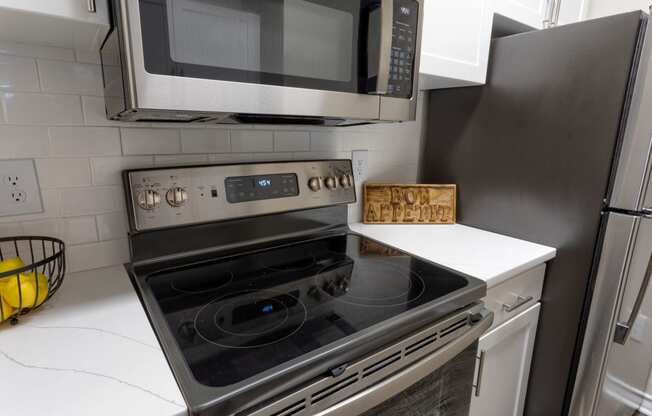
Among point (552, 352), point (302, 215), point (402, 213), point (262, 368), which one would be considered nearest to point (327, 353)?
point (262, 368)

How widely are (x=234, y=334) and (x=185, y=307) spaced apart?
16 centimetres

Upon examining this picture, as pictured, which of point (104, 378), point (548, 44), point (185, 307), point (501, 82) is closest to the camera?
point (104, 378)

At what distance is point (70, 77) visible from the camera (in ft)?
2.60

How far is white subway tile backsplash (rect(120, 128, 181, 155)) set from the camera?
2.88 feet

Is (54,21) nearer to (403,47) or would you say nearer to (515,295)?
(403,47)

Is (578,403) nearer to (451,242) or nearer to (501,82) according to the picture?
(451,242)

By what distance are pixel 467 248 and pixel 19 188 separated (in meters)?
1.18

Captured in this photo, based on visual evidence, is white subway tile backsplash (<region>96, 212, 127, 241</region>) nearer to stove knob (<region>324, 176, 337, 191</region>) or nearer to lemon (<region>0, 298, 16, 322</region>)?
lemon (<region>0, 298, 16, 322</region>)

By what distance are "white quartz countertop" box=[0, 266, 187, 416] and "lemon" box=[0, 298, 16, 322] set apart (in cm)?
3

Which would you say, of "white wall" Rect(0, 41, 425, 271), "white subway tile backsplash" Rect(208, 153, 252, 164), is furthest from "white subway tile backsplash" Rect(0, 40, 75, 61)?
"white subway tile backsplash" Rect(208, 153, 252, 164)

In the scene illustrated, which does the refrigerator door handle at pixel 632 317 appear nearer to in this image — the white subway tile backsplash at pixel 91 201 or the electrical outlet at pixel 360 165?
the electrical outlet at pixel 360 165

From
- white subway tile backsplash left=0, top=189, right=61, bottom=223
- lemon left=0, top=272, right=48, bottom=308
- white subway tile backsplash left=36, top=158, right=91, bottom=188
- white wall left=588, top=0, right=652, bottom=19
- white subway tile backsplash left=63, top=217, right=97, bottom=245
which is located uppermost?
white wall left=588, top=0, right=652, bottom=19

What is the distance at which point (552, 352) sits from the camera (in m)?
1.17

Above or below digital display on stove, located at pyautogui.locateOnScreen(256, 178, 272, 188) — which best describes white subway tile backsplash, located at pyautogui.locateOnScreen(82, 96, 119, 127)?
above
